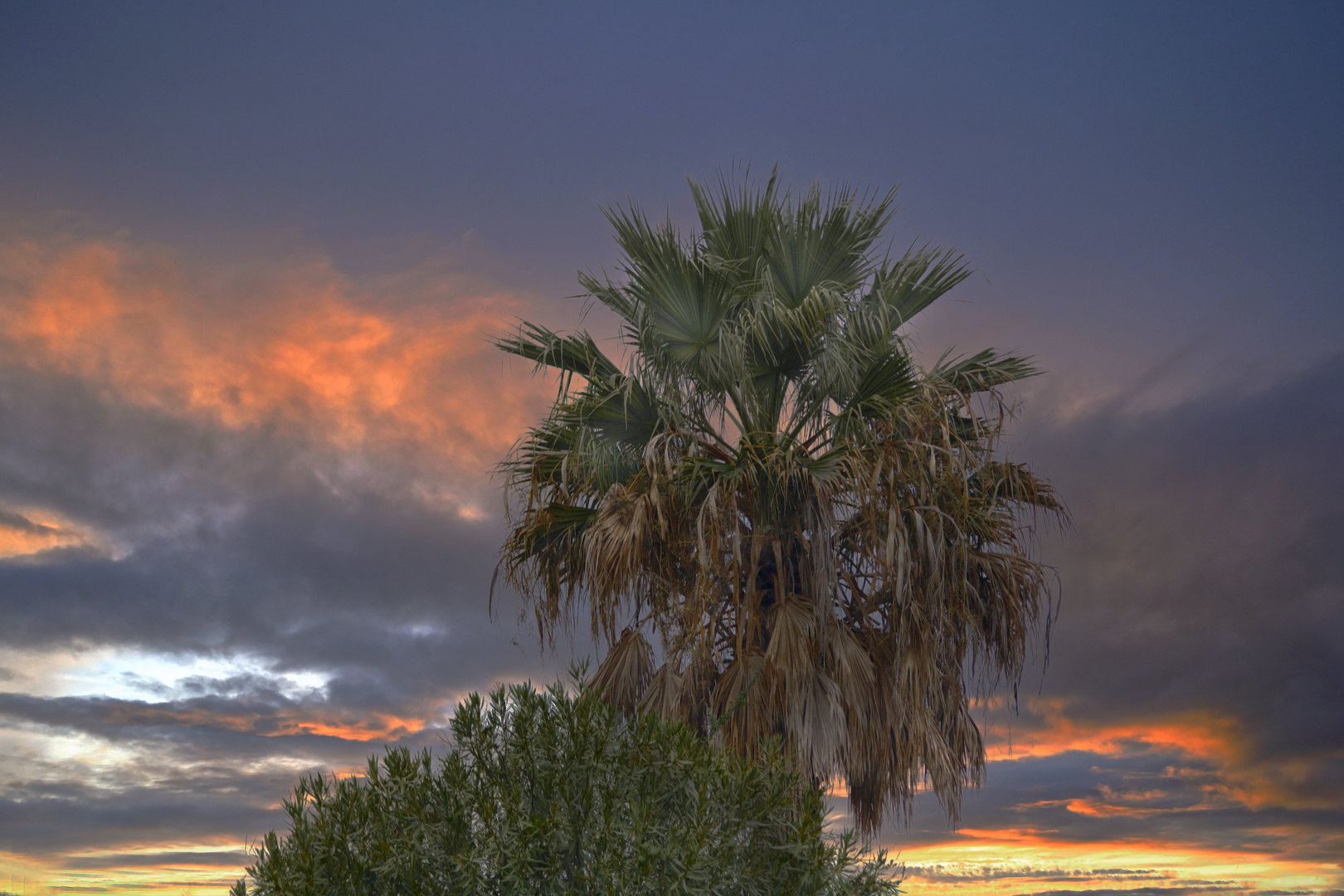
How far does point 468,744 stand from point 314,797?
3.35 feet

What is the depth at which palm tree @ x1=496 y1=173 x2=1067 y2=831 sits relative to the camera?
8711 millimetres

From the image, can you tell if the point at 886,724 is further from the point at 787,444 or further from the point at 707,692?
the point at 787,444

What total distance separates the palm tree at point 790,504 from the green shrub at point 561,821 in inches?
84.6

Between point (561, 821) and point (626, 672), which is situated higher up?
point (626, 672)

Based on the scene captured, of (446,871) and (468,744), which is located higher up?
(468,744)

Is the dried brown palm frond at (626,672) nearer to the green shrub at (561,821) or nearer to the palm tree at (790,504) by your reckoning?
the palm tree at (790,504)

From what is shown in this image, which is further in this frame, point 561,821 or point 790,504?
point 790,504

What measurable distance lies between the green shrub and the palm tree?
2148 millimetres

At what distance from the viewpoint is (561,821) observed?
5441 millimetres

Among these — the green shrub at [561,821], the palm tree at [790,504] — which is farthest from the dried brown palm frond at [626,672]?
the green shrub at [561,821]

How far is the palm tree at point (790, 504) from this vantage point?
8711 millimetres

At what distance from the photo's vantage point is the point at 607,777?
5.74 m

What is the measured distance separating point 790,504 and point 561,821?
446 cm

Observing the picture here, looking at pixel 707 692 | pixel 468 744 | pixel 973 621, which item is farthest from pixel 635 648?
pixel 468 744
